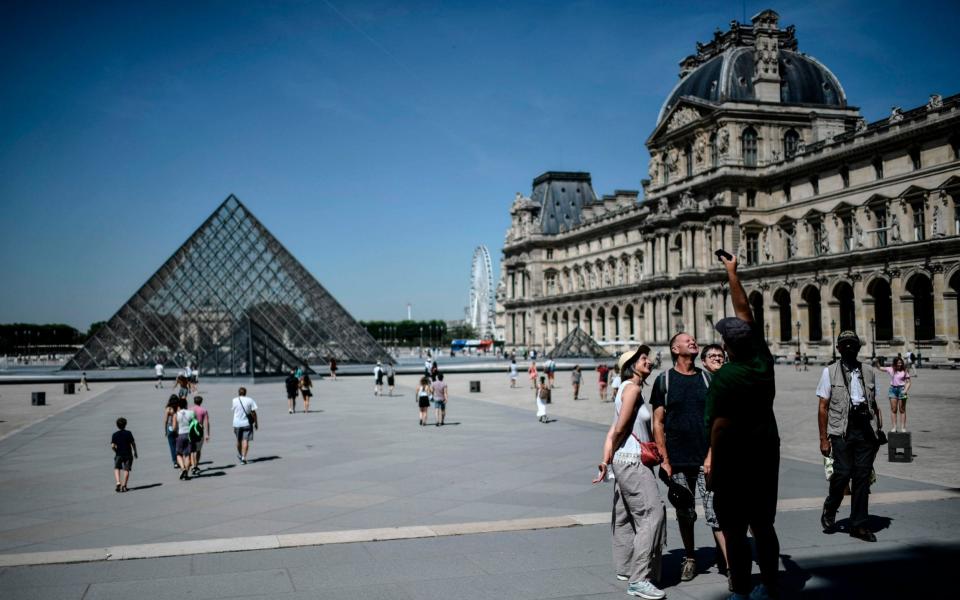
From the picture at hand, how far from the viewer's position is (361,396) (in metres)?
28.5

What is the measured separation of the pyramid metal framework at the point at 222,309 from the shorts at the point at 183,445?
35776mm

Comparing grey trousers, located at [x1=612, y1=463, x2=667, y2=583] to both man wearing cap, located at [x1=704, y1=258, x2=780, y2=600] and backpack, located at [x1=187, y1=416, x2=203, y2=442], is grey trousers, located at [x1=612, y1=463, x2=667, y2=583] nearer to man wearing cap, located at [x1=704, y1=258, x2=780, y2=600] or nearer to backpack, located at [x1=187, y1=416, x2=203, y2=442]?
man wearing cap, located at [x1=704, y1=258, x2=780, y2=600]

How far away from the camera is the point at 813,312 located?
172 feet

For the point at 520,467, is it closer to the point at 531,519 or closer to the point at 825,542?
the point at 531,519

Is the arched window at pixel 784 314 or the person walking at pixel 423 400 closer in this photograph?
the person walking at pixel 423 400

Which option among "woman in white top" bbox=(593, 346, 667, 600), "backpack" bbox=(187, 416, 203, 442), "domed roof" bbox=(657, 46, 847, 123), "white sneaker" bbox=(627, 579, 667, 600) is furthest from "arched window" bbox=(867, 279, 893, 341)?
"white sneaker" bbox=(627, 579, 667, 600)

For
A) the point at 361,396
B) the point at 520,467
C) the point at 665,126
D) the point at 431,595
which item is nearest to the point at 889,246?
the point at 665,126

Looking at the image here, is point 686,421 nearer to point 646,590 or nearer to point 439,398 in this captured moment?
point 646,590

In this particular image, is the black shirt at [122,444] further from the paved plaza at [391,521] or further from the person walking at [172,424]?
the person walking at [172,424]

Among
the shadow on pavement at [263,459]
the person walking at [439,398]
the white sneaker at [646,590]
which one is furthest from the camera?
the person walking at [439,398]

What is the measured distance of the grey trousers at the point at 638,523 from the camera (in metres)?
5.52

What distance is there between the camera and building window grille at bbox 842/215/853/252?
49938 mm

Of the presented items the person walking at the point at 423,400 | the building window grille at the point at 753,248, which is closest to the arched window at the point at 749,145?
the building window grille at the point at 753,248

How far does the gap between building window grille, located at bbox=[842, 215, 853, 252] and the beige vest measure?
46.7m
